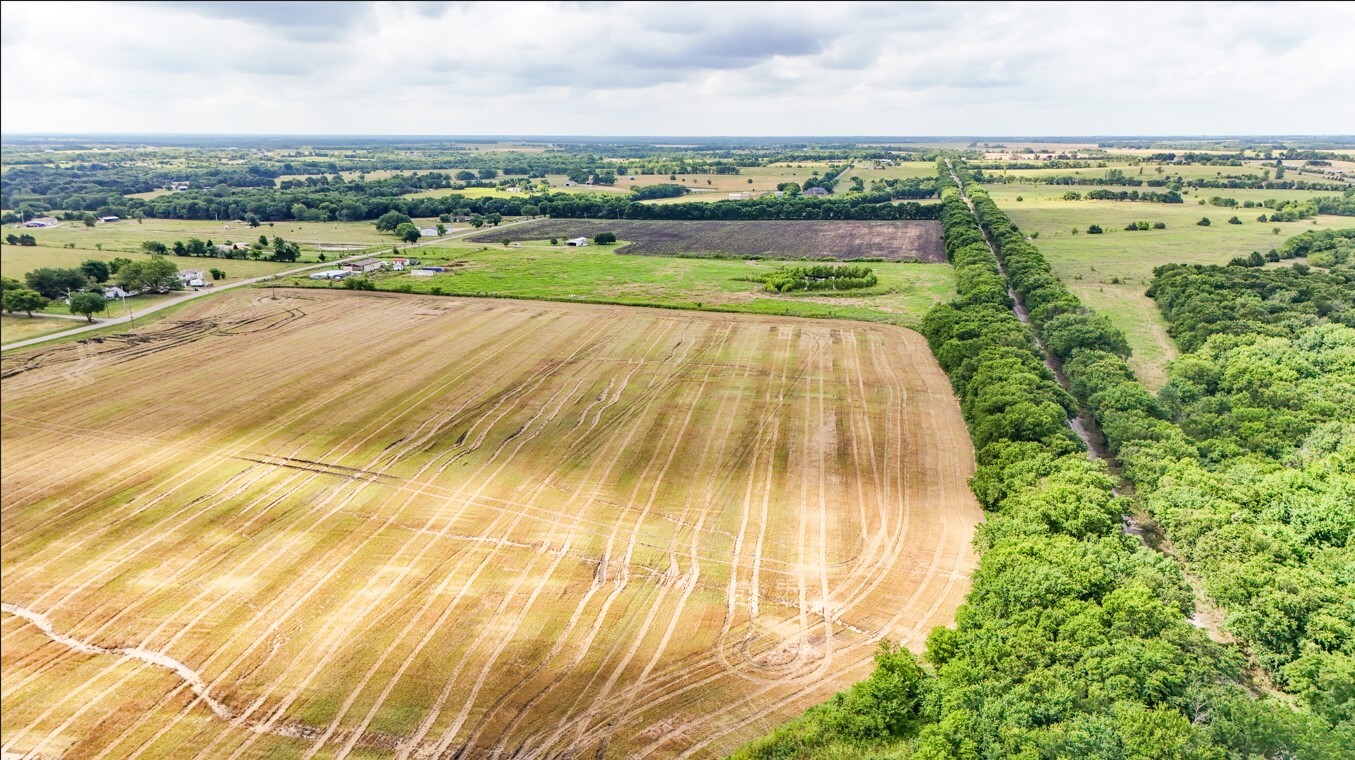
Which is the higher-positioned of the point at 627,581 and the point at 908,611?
the point at 627,581

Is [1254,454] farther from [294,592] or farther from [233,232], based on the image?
[233,232]

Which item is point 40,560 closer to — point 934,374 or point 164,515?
point 164,515

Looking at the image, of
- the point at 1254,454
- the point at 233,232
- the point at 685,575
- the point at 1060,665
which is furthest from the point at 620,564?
the point at 233,232

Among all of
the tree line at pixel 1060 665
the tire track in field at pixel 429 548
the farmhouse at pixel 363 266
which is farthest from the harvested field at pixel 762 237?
the tree line at pixel 1060 665

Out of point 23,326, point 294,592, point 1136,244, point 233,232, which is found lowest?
point 294,592

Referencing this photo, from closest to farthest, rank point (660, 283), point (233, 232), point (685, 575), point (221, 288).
Result: point (685, 575)
point (221, 288)
point (660, 283)
point (233, 232)

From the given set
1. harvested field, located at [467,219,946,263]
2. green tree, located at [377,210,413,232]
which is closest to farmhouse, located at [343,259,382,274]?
harvested field, located at [467,219,946,263]

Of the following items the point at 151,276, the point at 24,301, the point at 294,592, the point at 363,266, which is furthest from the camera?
the point at 363,266
